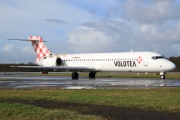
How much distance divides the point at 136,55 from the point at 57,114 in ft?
94.8

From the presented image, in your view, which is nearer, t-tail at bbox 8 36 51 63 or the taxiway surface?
the taxiway surface

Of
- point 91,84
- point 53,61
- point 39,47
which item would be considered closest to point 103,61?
point 53,61

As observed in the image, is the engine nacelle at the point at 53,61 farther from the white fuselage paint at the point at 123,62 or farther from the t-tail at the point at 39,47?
the t-tail at the point at 39,47

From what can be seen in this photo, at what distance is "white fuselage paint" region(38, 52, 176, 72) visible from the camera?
1404 inches

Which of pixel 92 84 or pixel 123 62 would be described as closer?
pixel 92 84

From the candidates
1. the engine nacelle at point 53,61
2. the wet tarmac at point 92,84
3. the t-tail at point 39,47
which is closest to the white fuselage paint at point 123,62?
the engine nacelle at point 53,61

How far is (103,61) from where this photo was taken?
40.2m

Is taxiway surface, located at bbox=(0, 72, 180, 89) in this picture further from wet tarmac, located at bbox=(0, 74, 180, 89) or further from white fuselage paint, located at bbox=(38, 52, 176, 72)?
white fuselage paint, located at bbox=(38, 52, 176, 72)

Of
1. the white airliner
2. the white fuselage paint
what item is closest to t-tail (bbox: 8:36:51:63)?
the white airliner

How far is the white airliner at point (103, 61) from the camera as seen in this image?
35.9 meters

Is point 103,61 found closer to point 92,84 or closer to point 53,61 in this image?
point 53,61

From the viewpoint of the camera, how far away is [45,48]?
48281 mm

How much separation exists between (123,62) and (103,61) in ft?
11.1

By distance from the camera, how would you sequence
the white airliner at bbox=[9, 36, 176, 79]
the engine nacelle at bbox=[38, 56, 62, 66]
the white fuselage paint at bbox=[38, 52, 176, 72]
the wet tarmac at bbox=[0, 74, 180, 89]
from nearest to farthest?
the wet tarmac at bbox=[0, 74, 180, 89] < the white fuselage paint at bbox=[38, 52, 176, 72] < the white airliner at bbox=[9, 36, 176, 79] < the engine nacelle at bbox=[38, 56, 62, 66]
